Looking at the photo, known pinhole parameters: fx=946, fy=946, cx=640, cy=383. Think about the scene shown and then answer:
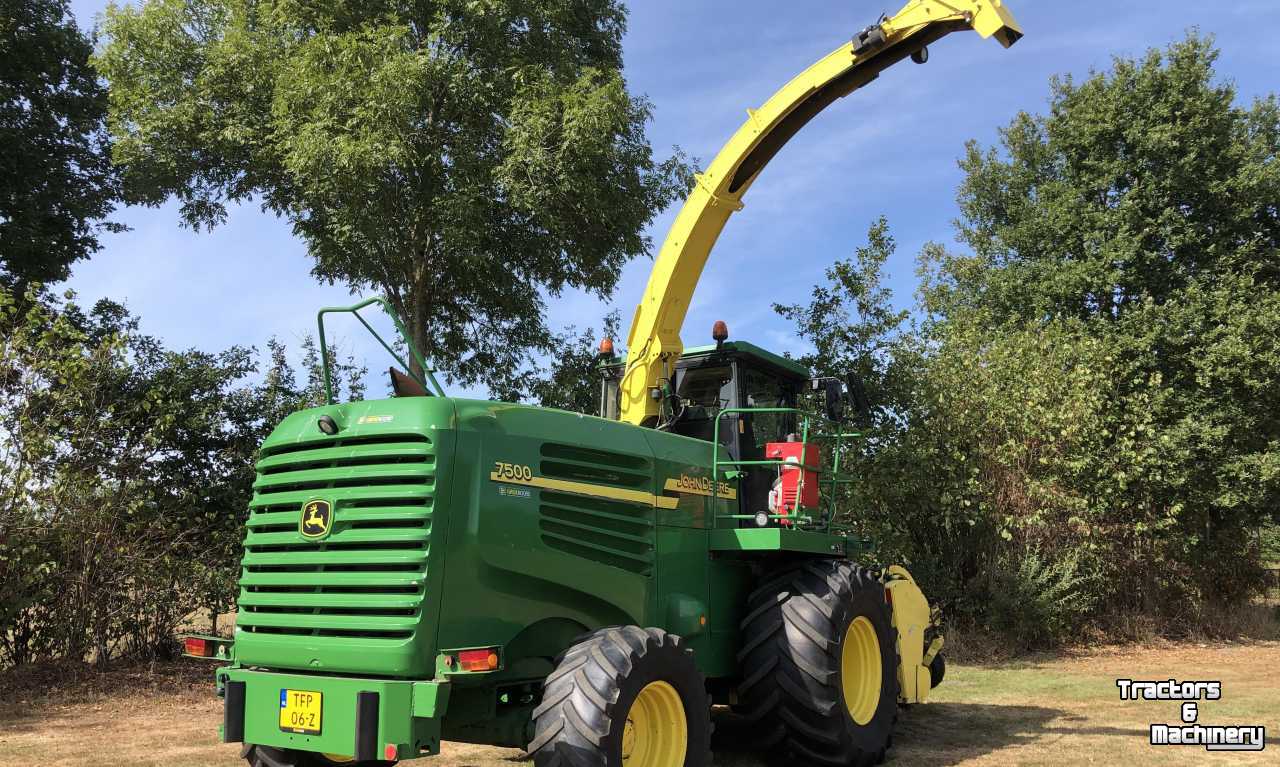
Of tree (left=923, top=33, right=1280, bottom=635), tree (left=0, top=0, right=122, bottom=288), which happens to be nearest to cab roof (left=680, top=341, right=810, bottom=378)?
tree (left=923, top=33, right=1280, bottom=635)

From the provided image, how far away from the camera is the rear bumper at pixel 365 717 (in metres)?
4.40

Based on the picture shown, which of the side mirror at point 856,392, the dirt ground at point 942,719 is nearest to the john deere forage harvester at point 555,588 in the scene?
the side mirror at point 856,392

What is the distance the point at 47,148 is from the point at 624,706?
1870cm

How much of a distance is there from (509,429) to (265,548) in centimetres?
163

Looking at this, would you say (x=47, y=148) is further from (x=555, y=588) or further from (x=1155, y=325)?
(x=1155, y=325)

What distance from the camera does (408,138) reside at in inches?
527

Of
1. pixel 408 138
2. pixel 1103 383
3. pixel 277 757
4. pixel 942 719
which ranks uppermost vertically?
pixel 408 138

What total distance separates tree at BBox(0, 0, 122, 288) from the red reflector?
1599 cm

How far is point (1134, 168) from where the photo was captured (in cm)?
2011

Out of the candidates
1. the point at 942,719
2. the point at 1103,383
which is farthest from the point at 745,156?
the point at 1103,383

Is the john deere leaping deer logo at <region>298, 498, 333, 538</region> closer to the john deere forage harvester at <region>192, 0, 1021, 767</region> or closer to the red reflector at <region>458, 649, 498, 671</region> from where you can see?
the john deere forage harvester at <region>192, 0, 1021, 767</region>

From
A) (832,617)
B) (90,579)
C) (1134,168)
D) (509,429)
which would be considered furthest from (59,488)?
(1134,168)

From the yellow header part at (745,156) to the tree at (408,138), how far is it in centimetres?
590

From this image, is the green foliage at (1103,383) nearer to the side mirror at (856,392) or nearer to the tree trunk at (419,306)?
the tree trunk at (419,306)
